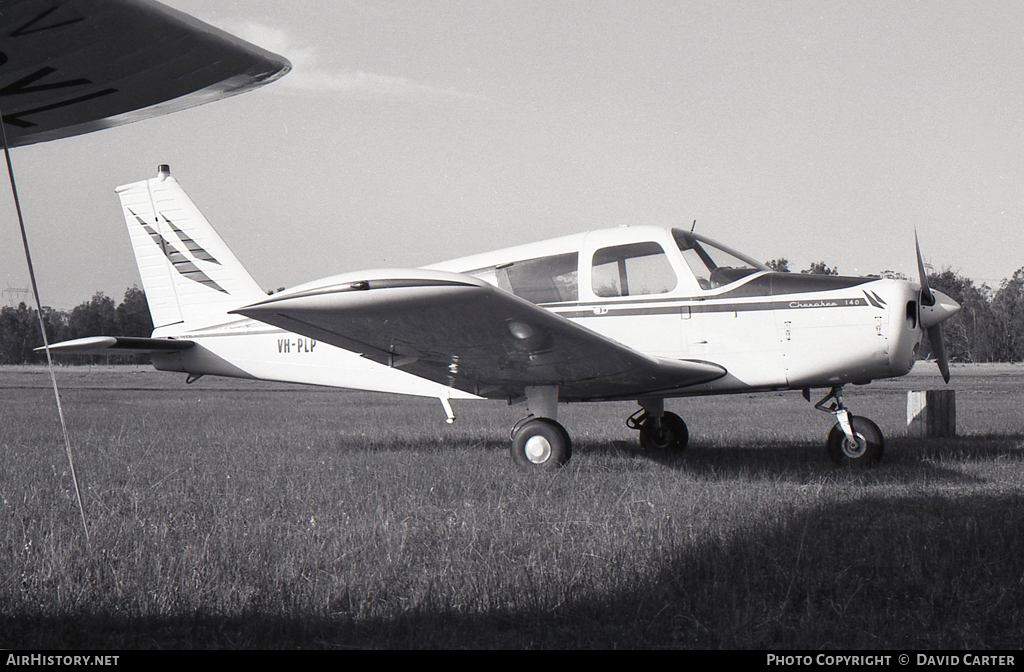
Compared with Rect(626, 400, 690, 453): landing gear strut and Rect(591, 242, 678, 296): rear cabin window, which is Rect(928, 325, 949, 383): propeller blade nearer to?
Rect(626, 400, 690, 453): landing gear strut

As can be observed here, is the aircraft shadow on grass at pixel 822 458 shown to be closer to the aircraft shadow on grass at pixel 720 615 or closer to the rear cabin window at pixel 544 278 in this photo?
the rear cabin window at pixel 544 278

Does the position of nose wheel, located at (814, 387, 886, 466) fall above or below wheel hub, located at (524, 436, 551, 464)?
below

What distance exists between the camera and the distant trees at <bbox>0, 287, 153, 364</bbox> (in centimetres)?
6725

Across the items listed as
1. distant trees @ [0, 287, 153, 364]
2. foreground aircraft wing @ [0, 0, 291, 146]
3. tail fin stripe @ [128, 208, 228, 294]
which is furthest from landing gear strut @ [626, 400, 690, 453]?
distant trees @ [0, 287, 153, 364]

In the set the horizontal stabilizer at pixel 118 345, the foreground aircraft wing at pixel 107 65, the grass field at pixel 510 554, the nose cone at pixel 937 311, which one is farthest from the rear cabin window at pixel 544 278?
the foreground aircraft wing at pixel 107 65

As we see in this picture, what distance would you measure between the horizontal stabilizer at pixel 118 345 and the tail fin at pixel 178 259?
47 centimetres

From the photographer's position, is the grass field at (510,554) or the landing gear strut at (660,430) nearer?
the grass field at (510,554)

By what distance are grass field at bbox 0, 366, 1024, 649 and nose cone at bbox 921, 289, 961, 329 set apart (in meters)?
1.30

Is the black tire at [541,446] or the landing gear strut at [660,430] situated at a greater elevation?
the black tire at [541,446]

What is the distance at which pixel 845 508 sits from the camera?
466 centimetres

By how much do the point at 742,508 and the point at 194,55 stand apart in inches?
146

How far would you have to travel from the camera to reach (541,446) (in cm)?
660

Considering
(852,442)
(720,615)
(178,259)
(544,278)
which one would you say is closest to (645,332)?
(544,278)

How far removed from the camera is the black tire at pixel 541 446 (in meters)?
6.49
